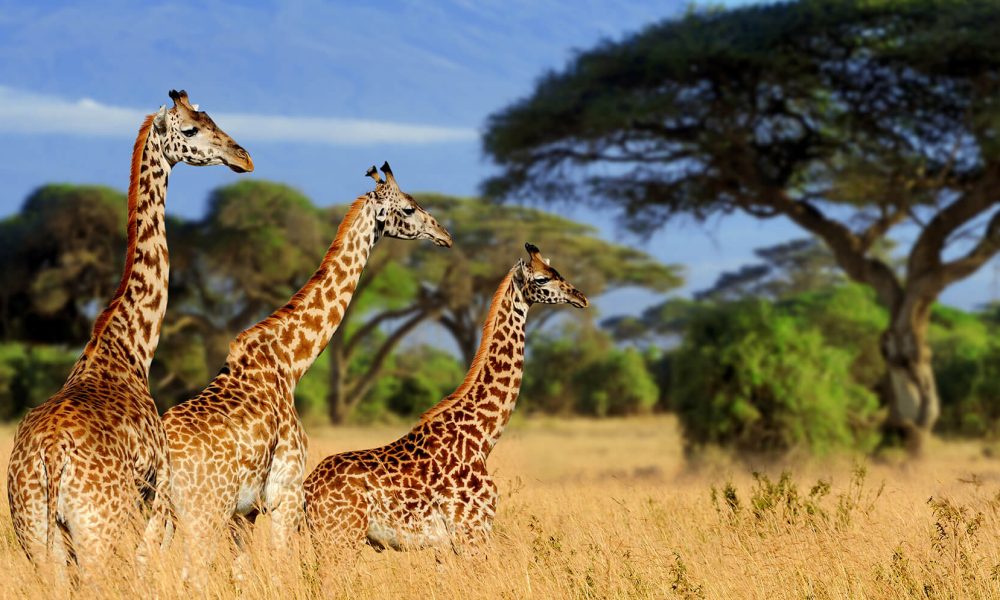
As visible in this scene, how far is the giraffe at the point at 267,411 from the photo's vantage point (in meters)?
5.45

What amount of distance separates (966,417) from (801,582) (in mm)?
23077

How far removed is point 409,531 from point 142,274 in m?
1.78

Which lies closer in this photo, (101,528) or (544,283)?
(101,528)

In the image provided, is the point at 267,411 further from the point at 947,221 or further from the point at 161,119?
the point at 947,221

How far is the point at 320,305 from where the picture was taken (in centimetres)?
620

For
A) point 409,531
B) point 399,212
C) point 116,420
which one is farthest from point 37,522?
point 399,212

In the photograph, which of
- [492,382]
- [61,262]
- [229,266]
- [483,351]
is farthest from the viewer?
[229,266]

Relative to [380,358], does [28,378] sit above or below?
below

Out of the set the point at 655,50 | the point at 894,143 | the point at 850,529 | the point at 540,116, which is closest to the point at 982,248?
the point at 894,143

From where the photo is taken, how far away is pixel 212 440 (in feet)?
18.0

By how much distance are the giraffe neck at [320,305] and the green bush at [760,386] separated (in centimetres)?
1322

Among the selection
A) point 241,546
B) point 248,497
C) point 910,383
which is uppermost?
point 910,383

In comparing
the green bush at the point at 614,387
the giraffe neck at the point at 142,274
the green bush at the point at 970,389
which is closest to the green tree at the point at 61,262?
the green bush at the point at 614,387

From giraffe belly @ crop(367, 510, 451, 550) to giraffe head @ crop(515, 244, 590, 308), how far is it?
4.02 ft
